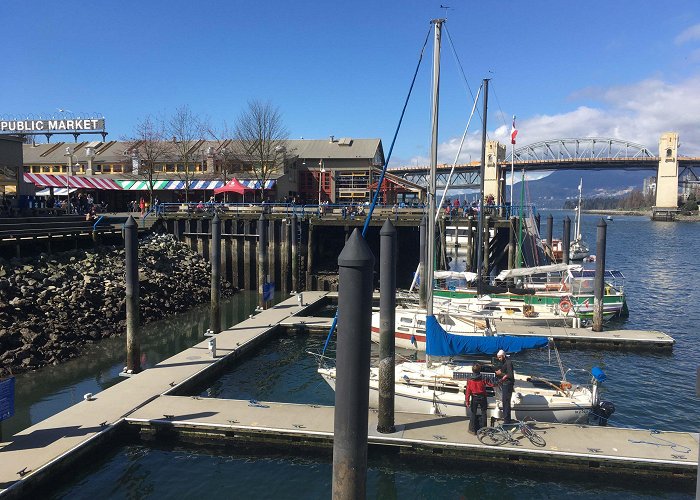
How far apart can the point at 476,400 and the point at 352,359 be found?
6.74 m

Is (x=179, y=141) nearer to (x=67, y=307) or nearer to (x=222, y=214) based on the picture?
(x=222, y=214)

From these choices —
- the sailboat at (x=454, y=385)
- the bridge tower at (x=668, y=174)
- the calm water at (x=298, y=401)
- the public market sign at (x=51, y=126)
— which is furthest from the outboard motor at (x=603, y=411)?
the bridge tower at (x=668, y=174)

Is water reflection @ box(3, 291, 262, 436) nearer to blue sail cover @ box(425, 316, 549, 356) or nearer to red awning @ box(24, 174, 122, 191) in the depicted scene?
blue sail cover @ box(425, 316, 549, 356)

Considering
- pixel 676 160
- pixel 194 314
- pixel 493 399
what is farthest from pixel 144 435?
pixel 676 160

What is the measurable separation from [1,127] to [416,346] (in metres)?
76.2

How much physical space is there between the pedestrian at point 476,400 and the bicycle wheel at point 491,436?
0.17m

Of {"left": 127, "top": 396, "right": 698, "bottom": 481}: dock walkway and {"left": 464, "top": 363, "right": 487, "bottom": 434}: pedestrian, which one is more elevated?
{"left": 464, "top": 363, "right": 487, "bottom": 434}: pedestrian

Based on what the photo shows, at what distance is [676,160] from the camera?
180 metres

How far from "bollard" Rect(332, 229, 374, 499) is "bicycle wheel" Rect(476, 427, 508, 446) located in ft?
20.8

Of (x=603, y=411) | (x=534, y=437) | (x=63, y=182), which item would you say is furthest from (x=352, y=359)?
(x=63, y=182)

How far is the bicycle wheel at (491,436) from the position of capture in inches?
520

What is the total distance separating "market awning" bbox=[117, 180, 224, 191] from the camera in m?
55.5

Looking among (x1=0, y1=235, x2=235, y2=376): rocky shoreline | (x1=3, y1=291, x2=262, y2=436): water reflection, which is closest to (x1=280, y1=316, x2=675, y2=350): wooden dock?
(x1=3, y1=291, x2=262, y2=436): water reflection

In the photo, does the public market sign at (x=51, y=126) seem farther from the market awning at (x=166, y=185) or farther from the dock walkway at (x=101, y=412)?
the dock walkway at (x=101, y=412)
